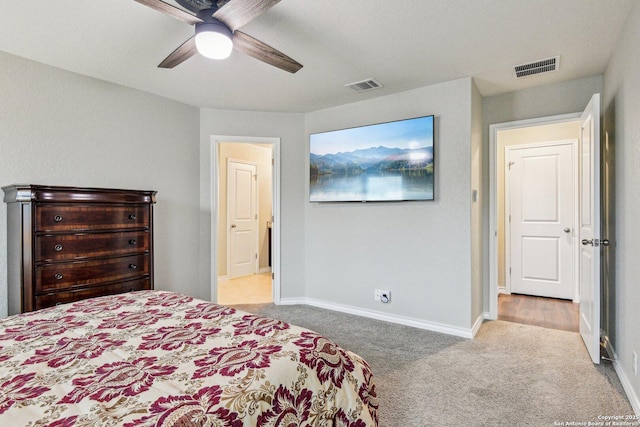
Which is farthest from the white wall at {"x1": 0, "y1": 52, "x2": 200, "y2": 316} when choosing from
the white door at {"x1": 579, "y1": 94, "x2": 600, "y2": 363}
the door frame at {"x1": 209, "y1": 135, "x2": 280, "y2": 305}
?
the white door at {"x1": 579, "y1": 94, "x2": 600, "y2": 363}

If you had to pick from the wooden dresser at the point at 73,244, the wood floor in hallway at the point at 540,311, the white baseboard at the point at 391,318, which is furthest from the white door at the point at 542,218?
the wooden dresser at the point at 73,244

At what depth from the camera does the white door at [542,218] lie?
4.55m

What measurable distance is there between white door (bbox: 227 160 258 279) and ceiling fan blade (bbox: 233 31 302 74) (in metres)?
3.81

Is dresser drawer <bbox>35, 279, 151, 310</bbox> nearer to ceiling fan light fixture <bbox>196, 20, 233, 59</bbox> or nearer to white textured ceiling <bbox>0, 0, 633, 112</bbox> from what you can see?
white textured ceiling <bbox>0, 0, 633, 112</bbox>

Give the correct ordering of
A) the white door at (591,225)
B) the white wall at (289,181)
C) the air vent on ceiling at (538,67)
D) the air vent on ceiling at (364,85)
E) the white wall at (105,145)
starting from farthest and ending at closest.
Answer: the white wall at (289,181) < the air vent on ceiling at (364,85) < the air vent on ceiling at (538,67) < the white wall at (105,145) < the white door at (591,225)

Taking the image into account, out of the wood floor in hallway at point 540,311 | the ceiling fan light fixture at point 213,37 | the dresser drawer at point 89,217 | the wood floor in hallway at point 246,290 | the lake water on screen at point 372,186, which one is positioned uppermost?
the ceiling fan light fixture at point 213,37

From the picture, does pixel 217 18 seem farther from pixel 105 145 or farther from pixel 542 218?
pixel 542 218

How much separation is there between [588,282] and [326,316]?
2.43 metres

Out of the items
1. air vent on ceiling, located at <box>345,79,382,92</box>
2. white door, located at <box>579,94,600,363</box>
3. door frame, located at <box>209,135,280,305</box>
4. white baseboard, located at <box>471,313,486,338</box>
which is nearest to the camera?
white door, located at <box>579,94,600,363</box>

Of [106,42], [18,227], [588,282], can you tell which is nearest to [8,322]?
[18,227]

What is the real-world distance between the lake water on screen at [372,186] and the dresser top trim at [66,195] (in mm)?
1916

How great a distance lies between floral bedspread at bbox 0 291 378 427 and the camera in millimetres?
884

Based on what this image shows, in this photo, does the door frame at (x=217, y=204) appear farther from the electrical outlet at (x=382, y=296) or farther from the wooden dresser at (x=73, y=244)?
the electrical outlet at (x=382, y=296)

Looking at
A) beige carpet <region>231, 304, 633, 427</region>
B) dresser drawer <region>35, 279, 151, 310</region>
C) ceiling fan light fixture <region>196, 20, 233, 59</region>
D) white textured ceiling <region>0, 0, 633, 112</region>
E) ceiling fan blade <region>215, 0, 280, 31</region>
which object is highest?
white textured ceiling <region>0, 0, 633, 112</region>
